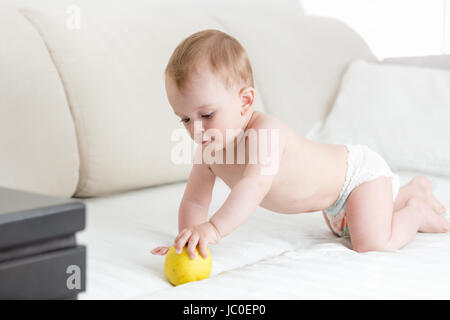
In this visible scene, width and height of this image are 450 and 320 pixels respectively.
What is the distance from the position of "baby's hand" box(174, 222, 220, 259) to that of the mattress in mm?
54

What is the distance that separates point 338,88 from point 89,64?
0.93 meters

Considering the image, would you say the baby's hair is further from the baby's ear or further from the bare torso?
the bare torso

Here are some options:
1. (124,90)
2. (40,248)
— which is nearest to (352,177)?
(124,90)

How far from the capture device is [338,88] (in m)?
2.06

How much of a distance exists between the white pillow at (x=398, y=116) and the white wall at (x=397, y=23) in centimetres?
86

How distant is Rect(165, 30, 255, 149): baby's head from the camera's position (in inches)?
39.6

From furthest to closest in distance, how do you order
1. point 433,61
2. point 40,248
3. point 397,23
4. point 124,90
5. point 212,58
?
point 397,23 → point 433,61 → point 124,90 → point 212,58 → point 40,248

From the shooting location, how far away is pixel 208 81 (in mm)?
1005

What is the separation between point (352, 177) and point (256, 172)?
27 centimetres

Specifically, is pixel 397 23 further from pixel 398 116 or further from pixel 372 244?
pixel 372 244

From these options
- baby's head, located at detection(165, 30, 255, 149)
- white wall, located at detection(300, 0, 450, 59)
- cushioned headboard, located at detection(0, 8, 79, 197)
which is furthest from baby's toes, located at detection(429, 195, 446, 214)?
white wall, located at detection(300, 0, 450, 59)

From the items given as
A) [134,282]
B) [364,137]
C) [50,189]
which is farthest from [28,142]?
[364,137]

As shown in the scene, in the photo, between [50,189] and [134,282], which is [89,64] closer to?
[50,189]

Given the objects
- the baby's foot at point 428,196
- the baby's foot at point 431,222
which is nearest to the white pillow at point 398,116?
the baby's foot at point 428,196
